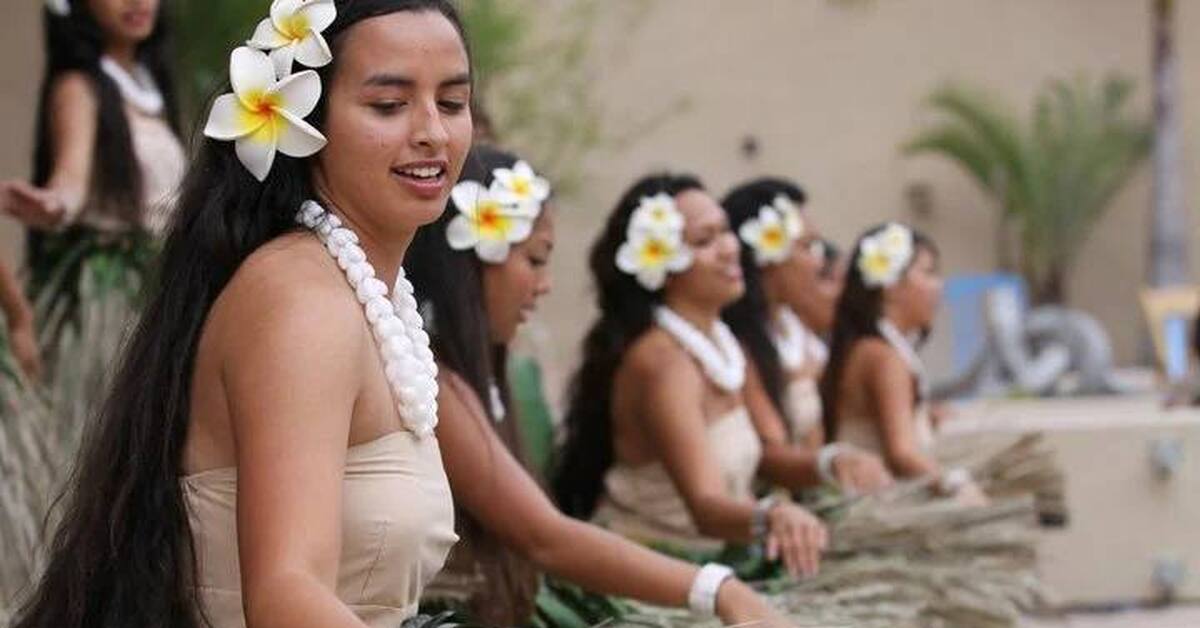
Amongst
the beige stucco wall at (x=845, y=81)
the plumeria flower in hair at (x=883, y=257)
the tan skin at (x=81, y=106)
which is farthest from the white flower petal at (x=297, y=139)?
the beige stucco wall at (x=845, y=81)

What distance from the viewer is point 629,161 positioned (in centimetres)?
1585

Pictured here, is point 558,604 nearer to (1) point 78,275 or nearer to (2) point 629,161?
(1) point 78,275

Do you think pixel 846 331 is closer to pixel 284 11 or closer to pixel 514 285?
pixel 514 285

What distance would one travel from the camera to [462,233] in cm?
400

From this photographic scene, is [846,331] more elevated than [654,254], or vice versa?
[654,254]

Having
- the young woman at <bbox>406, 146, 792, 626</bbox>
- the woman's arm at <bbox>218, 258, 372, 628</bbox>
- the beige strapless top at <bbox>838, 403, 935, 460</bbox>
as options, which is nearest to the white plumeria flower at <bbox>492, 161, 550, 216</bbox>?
the young woman at <bbox>406, 146, 792, 626</bbox>

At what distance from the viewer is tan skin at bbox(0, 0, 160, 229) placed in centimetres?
467

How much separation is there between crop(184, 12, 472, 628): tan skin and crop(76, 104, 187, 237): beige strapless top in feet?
7.37

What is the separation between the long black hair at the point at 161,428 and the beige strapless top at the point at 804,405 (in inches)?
158

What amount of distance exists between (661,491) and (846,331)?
1731 millimetres

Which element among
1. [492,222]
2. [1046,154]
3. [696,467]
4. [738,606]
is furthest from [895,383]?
[1046,154]

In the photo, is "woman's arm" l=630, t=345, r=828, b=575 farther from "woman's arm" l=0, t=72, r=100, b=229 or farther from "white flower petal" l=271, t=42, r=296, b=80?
"white flower petal" l=271, t=42, r=296, b=80

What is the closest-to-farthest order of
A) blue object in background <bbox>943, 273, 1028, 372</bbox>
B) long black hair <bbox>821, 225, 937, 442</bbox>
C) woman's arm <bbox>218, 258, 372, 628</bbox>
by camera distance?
woman's arm <bbox>218, 258, 372, 628</bbox>
long black hair <bbox>821, 225, 937, 442</bbox>
blue object in background <bbox>943, 273, 1028, 372</bbox>

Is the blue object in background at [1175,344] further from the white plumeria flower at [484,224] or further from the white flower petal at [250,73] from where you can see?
the white flower petal at [250,73]
